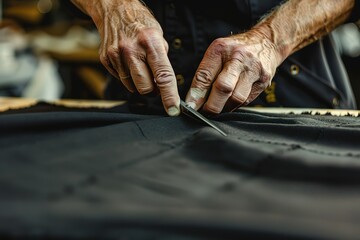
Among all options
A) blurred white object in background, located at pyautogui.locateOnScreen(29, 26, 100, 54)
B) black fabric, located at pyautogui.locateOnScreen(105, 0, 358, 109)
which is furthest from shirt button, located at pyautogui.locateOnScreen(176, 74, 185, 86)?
blurred white object in background, located at pyautogui.locateOnScreen(29, 26, 100, 54)

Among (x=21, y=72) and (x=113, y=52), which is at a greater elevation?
(x=113, y=52)

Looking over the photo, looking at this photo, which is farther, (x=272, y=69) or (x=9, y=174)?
(x=272, y=69)

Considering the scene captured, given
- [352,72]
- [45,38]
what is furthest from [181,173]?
[45,38]

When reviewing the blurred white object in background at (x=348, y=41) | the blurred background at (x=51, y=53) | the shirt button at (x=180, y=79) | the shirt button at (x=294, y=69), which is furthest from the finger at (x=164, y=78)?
the blurred white object in background at (x=348, y=41)

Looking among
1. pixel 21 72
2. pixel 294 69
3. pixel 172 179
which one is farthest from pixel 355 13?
pixel 21 72

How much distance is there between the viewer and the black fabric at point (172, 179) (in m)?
0.31

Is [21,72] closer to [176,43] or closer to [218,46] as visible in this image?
[176,43]

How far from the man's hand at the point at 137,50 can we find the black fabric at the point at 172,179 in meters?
0.07

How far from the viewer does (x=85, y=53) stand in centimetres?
279

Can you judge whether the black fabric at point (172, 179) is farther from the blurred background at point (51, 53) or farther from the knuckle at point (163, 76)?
the blurred background at point (51, 53)

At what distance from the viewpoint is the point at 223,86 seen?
646 millimetres

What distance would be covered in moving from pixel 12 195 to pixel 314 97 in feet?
2.32

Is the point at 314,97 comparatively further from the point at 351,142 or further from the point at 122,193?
the point at 122,193

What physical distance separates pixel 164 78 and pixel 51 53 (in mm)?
2329
